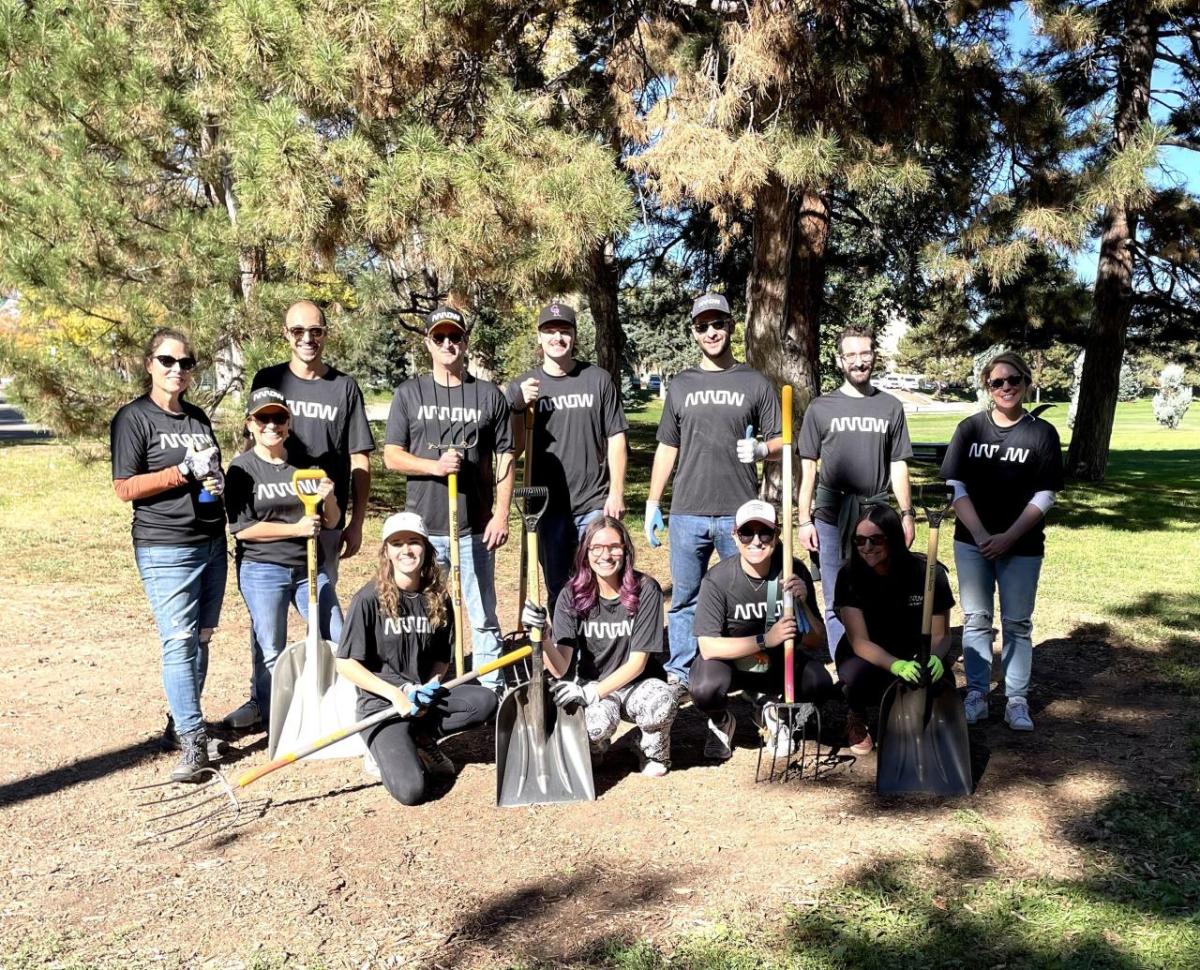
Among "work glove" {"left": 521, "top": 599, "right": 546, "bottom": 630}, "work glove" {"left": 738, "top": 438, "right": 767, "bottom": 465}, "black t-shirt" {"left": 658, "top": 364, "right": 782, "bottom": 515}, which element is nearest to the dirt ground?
"work glove" {"left": 521, "top": 599, "right": 546, "bottom": 630}

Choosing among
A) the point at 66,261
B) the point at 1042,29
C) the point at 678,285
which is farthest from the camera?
the point at 678,285

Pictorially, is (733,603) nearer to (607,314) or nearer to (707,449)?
(707,449)

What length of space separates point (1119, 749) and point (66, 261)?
7399 mm

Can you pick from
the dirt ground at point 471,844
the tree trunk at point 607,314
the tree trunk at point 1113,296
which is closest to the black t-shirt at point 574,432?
the dirt ground at point 471,844

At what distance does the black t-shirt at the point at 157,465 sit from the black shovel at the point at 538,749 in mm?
1399

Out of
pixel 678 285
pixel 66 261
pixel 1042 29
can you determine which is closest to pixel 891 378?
pixel 678 285

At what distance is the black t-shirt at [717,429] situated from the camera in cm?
475

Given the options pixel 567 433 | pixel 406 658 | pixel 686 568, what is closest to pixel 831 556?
pixel 686 568

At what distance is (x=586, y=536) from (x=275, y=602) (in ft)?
4.42

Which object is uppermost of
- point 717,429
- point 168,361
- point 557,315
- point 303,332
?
point 557,315

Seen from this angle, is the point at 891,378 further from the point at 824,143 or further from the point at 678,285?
the point at 824,143

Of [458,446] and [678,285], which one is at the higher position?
[678,285]

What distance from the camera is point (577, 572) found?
4332 mm

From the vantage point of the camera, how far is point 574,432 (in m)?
4.90
